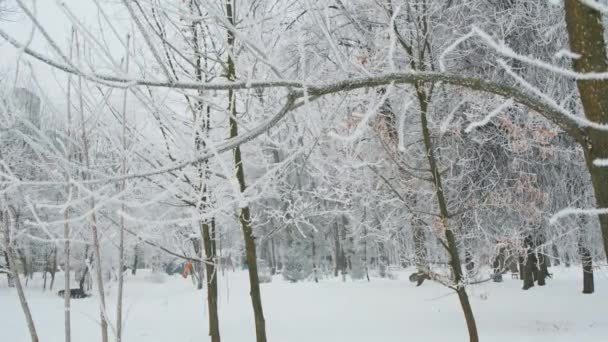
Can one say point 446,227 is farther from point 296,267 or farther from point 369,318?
point 296,267

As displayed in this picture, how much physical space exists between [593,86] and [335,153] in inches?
205

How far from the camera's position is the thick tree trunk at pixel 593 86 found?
1974mm

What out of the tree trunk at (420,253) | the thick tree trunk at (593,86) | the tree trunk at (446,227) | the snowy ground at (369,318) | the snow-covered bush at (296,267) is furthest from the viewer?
the snow-covered bush at (296,267)

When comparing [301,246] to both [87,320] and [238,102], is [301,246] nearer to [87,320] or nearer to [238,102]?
[87,320]

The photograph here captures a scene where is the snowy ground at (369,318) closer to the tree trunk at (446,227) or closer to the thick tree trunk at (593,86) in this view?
the tree trunk at (446,227)

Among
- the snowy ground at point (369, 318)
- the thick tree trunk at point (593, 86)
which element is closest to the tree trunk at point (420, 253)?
the snowy ground at point (369, 318)

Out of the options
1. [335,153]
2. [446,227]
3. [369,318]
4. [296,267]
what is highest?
[335,153]

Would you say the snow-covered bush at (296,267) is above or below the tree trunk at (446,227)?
below

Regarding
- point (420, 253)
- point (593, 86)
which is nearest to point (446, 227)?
point (420, 253)

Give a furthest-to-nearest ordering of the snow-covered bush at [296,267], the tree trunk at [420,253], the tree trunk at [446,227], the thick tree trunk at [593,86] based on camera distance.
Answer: the snow-covered bush at [296,267], the tree trunk at [420,253], the tree trunk at [446,227], the thick tree trunk at [593,86]

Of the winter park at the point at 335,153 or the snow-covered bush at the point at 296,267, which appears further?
the snow-covered bush at the point at 296,267

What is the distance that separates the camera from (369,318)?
10.7m

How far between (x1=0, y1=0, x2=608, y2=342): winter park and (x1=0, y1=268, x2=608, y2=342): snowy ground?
4.0 inches

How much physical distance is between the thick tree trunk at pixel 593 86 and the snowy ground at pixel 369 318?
181 inches
